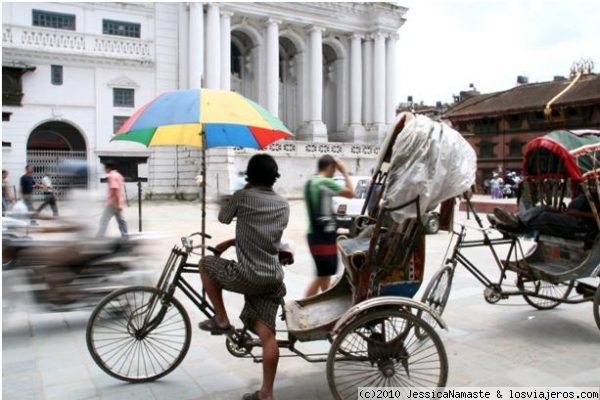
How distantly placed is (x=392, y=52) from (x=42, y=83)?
2393 cm

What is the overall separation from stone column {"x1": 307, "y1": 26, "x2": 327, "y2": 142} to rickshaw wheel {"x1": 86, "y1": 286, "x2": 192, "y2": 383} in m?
31.6

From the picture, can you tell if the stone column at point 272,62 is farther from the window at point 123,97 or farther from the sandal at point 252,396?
the sandal at point 252,396

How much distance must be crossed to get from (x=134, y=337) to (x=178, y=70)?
2912cm

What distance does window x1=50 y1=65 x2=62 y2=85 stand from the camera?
1097 inches

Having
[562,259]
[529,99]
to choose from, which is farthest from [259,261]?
Answer: [529,99]

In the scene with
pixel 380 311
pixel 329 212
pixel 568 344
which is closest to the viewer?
pixel 380 311

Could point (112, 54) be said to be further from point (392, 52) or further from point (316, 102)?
point (392, 52)

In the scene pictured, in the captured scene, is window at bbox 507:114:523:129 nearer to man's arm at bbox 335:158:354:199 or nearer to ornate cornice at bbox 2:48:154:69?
ornate cornice at bbox 2:48:154:69

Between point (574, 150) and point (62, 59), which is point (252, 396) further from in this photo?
point (62, 59)

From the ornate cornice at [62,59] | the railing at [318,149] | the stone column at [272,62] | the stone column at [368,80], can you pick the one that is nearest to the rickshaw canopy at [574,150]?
the railing at [318,149]

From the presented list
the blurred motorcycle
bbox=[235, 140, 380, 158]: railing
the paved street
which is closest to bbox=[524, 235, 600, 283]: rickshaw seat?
the paved street

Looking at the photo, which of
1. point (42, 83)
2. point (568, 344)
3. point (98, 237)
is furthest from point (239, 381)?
point (42, 83)

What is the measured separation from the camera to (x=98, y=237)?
5.99 meters

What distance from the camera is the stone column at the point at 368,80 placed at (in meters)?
38.7
